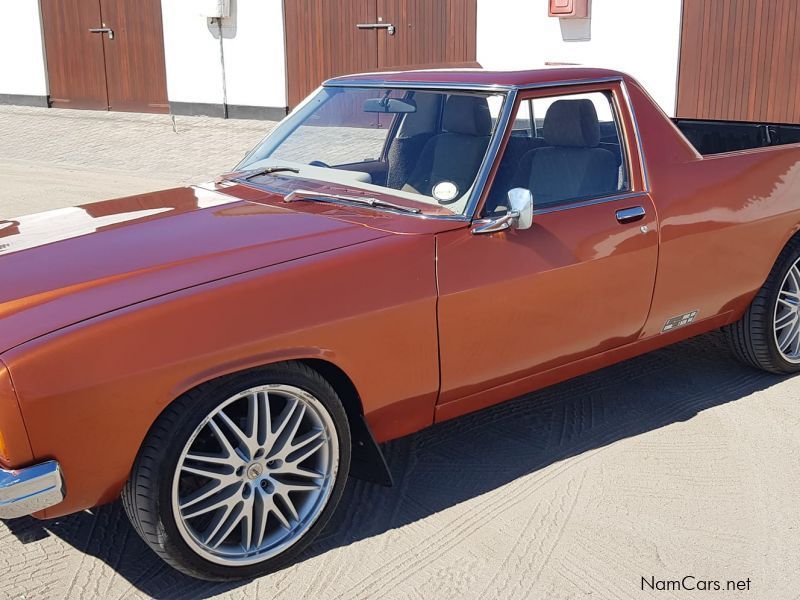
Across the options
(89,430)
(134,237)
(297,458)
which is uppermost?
(134,237)

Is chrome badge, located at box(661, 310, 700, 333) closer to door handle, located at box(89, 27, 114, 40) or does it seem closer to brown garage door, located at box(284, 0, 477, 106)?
brown garage door, located at box(284, 0, 477, 106)

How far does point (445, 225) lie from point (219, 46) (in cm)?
1289

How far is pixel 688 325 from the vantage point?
448 cm

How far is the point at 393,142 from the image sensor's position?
14.2 ft

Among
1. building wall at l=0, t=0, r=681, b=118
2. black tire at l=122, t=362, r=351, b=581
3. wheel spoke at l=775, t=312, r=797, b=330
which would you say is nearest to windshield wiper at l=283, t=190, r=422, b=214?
black tire at l=122, t=362, r=351, b=581

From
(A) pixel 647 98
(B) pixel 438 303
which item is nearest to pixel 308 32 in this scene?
(A) pixel 647 98

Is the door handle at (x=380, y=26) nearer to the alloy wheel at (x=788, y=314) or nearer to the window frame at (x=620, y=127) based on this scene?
the alloy wheel at (x=788, y=314)

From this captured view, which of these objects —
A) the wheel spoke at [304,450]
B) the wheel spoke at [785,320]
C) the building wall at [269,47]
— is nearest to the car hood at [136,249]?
the wheel spoke at [304,450]

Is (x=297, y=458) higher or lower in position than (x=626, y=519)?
higher

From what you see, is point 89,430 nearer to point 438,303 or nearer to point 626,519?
point 438,303

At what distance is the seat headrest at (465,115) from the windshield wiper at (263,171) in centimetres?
70

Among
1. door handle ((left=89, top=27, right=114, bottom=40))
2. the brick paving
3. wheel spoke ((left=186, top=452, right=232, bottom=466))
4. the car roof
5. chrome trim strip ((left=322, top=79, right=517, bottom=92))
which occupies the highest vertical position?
door handle ((left=89, top=27, right=114, bottom=40))

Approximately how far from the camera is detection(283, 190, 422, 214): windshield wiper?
3.70 metres

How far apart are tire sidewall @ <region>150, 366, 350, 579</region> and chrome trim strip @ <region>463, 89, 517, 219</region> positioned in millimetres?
922
